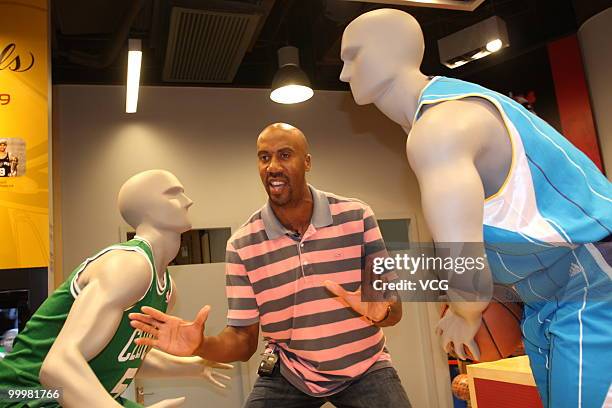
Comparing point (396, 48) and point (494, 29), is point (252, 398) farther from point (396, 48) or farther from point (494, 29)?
point (494, 29)

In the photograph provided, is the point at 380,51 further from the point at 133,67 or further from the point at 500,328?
the point at 133,67

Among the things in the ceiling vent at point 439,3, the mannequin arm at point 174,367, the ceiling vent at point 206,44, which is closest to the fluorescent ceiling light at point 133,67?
the ceiling vent at point 206,44

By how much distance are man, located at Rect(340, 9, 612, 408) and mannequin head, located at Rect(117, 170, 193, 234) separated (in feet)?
3.96

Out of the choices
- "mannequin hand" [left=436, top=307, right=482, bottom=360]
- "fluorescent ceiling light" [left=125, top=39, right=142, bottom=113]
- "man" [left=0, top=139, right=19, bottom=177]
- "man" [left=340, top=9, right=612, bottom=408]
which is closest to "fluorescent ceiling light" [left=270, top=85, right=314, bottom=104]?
"fluorescent ceiling light" [left=125, top=39, right=142, bottom=113]

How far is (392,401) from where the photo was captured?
2023 millimetres

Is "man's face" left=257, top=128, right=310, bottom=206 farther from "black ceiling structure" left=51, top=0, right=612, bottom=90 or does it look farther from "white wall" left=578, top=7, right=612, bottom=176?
"white wall" left=578, top=7, right=612, bottom=176

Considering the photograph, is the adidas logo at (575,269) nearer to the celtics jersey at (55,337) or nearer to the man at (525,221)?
the man at (525,221)

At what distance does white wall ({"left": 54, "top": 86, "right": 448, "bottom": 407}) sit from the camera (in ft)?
16.1

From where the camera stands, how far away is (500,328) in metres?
1.10

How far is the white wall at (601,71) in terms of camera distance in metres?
4.30

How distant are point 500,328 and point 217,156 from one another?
14.6 feet

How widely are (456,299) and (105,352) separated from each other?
118 centimetres

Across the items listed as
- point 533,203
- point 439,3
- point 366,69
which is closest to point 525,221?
point 533,203

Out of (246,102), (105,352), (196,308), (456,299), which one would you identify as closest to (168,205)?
(105,352)
